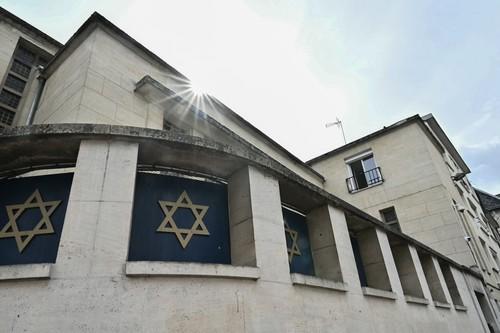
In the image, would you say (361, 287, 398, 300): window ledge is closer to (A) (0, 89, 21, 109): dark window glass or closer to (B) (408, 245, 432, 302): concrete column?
(B) (408, 245, 432, 302): concrete column

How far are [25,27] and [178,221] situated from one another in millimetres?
10003

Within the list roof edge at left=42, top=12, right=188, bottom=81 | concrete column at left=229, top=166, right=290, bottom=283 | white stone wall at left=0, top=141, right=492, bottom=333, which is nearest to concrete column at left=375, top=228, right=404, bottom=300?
white stone wall at left=0, top=141, right=492, bottom=333

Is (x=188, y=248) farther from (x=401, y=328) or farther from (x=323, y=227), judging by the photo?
(x=401, y=328)

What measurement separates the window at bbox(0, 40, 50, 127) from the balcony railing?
51.0 ft

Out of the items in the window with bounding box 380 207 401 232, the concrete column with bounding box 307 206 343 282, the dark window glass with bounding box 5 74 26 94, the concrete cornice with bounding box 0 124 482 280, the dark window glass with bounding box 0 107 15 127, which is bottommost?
the concrete column with bounding box 307 206 343 282

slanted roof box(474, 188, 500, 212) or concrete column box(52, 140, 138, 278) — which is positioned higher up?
slanted roof box(474, 188, 500, 212)

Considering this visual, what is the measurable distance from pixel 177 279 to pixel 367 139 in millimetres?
16968

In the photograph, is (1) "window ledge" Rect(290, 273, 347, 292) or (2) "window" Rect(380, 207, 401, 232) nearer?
(1) "window ledge" Rect(290, 273, 347, 292)

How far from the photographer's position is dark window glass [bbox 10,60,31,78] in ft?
31.0

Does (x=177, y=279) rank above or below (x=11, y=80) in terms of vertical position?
below

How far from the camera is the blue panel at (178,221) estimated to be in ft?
12.1

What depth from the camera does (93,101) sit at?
7375 mm

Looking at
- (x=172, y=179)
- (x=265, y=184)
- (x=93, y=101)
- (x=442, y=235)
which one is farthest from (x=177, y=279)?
(x=442, y=235)

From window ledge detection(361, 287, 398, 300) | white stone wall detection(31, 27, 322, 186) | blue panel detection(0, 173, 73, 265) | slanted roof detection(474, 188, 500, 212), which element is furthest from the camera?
slanted roof detection(474, 188, 500, 212)
